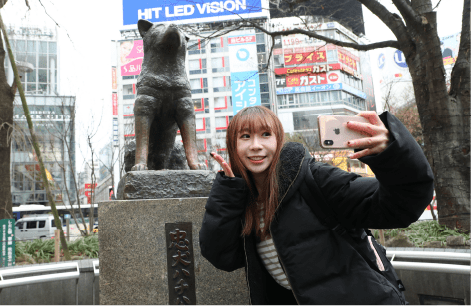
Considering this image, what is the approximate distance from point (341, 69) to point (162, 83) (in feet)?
121

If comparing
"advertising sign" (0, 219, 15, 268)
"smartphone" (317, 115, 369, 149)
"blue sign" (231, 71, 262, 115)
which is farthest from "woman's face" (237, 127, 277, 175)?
"blue sign" (231, 71, 262, 115)

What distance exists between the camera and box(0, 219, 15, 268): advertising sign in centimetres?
629

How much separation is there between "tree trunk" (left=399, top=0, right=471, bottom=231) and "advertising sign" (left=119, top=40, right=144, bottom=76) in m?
37.0

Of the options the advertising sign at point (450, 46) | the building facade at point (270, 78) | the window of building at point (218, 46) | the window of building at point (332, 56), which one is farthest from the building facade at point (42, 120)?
the window of building at point (332, 56)

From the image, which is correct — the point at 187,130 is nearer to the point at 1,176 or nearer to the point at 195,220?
the point at 195,220

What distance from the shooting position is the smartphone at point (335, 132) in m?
Answer: 1.13

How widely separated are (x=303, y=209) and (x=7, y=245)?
6.88 metres

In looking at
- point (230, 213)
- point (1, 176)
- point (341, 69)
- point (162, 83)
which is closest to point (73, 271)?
point (162, 83)

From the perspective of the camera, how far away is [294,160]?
1.46 metres

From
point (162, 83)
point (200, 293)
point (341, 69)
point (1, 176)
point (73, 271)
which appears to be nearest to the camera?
point (200, 293)

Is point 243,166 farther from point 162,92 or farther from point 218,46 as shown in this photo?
point 218,46

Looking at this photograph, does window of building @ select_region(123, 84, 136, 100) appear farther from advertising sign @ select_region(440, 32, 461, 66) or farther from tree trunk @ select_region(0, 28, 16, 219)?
tree trunk @ select_region(0, 28, 16, 219)

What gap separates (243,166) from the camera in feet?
5.09

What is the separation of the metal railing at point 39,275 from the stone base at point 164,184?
1439 mm
